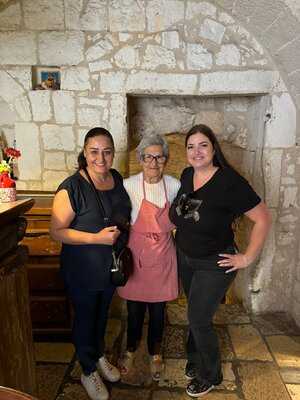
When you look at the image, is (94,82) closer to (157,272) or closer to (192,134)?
(192,134)

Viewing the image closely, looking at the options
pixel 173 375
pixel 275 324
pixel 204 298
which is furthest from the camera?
pixel 275 324

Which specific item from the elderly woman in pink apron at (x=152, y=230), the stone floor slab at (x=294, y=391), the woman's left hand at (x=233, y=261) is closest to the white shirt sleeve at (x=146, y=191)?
the elderly woman in pink apron at (x=152, y=230)

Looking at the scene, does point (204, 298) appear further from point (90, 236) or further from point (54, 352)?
point (54, 352)

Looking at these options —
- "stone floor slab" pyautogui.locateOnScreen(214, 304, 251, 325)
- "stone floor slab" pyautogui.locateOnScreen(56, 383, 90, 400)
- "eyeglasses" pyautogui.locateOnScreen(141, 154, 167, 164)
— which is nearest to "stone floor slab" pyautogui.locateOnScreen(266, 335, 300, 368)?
"stone floor slab" pyautogui.locateOnScreen(214, 304, 251, 325)

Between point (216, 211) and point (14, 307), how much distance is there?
3.55 ft

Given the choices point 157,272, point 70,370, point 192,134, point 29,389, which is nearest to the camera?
point 29,389

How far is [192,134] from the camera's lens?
179 cm

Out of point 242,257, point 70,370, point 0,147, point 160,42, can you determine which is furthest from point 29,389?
point 160,42

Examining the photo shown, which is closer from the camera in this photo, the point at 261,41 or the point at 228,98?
the point at 261,41

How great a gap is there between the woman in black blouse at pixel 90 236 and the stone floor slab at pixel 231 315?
1287 mm

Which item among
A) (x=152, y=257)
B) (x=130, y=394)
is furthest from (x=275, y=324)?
(x=152, y=257)

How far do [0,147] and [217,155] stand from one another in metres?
2.01

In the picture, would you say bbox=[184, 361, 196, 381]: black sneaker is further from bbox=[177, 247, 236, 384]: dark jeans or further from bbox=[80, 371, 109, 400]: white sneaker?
bbox=[80, 371, 109, 400]: white sneaker

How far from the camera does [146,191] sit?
1928 mm
